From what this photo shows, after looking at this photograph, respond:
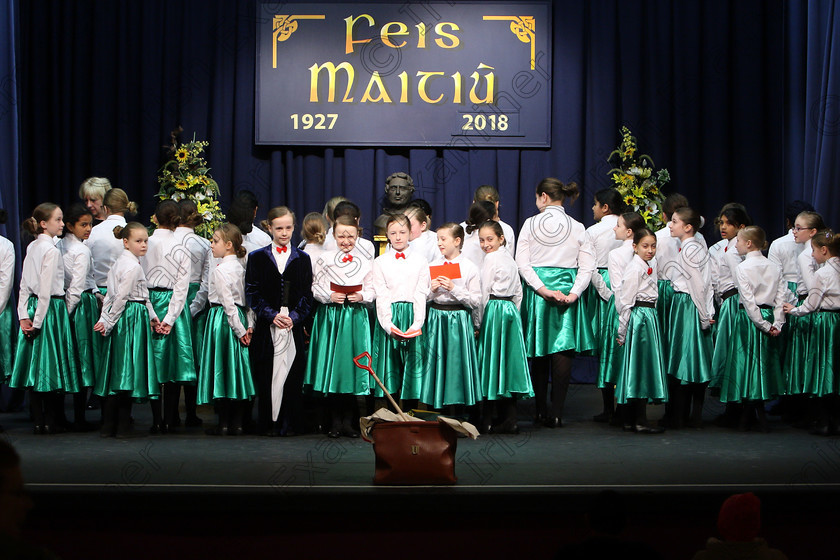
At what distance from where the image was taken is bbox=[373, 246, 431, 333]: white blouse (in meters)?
5.68

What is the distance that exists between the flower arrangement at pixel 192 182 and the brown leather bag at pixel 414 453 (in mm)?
3694

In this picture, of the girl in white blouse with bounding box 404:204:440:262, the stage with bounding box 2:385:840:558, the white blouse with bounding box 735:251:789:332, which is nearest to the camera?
the stage with bounding box 2:385:840:558

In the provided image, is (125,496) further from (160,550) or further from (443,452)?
(443,452)

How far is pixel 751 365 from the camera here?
6066mm

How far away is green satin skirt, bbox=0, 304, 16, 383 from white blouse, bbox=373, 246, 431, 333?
2422mm

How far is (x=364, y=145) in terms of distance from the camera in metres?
8.84

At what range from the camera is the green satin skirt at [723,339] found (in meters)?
6.25

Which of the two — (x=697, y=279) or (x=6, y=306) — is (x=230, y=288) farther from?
(x=697, y=279)

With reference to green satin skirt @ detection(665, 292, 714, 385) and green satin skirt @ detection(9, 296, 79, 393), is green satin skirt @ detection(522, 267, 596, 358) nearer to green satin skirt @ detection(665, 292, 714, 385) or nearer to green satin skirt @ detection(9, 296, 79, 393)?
green satin skirt @ detection(665, 292, 714, 385)

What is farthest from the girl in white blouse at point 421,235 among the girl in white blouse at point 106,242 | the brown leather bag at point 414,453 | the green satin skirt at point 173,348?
the brown leather bag at point 414,453

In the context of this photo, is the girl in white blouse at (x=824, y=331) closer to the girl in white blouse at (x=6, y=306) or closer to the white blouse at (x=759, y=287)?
the white blouse at (x=759, y=287)

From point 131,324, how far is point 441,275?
1.86m

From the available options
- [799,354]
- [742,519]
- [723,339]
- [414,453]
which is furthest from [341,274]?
[742,519]

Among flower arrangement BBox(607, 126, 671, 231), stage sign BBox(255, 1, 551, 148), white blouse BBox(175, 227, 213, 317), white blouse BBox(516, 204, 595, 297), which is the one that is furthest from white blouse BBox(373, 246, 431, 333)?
stage sign BBox(255, 1, 551, 148)
